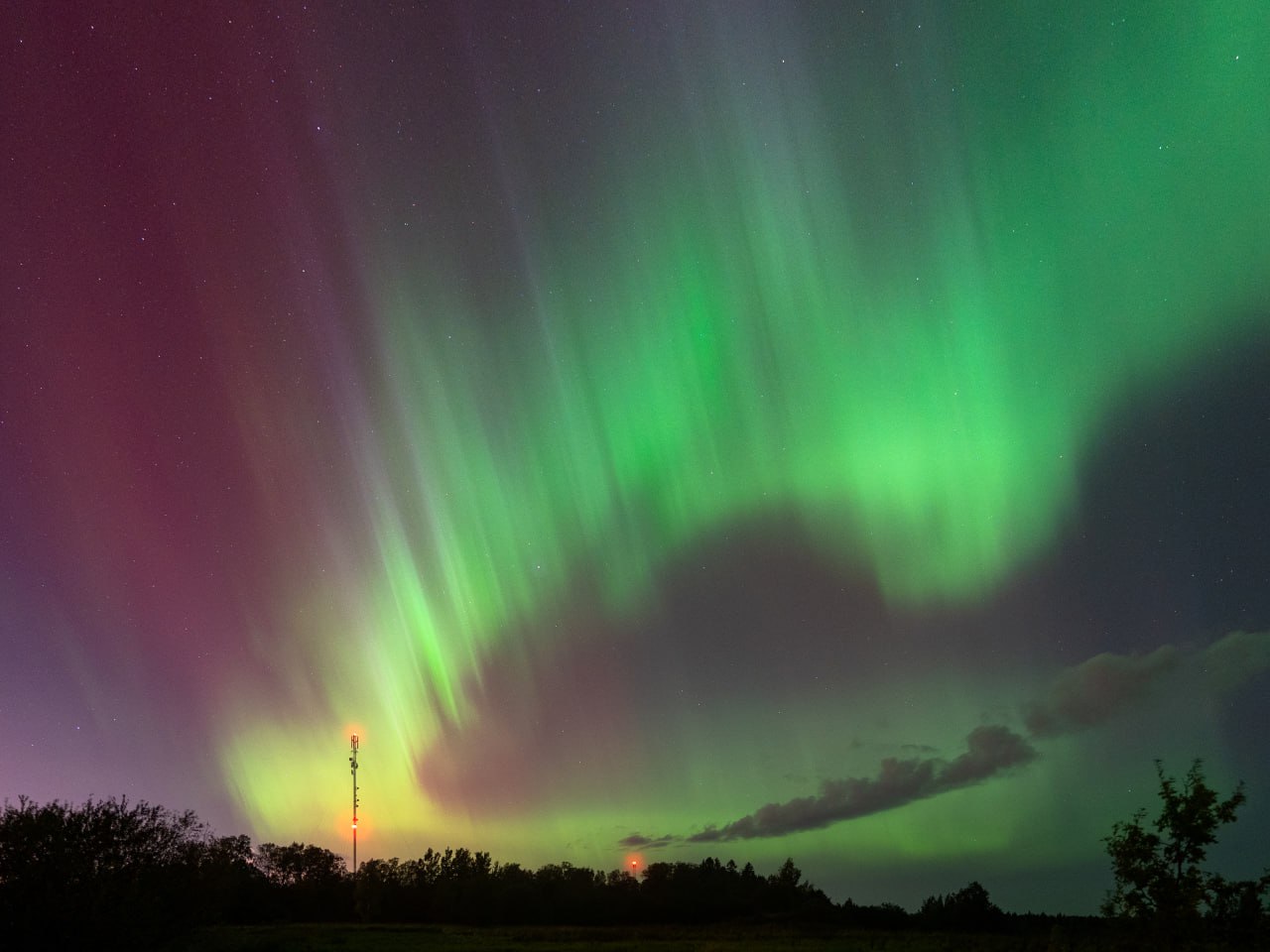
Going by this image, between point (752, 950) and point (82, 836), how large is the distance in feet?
127

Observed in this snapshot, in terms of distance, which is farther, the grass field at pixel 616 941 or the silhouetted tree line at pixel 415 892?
the grass field at pixel 616 941

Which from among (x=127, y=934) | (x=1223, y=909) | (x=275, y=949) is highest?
(x=1223, y=909)

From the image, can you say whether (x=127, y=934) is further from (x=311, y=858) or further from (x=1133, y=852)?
(x=311, y=858)

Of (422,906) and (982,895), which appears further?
(422,906)

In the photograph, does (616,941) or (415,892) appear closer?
(616,941)

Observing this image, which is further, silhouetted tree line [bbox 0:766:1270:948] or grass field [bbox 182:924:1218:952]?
grass field [bbox 182:924:1218:952]

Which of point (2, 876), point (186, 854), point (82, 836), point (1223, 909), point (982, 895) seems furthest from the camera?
point (982, 895)

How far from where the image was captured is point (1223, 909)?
19859 mm

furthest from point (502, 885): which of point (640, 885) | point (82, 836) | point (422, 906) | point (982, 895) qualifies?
point (82, 836)

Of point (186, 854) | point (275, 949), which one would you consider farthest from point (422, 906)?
point (186, 854)

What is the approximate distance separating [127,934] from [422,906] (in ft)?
269

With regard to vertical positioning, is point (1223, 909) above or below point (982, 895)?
above

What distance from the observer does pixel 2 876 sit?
40.2 meters

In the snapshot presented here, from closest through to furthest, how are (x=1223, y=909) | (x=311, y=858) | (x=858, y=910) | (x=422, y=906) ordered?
(x=1223, y=909) < (x=858, y=910) < (x=422, y=906) < (x=311, y=858)
